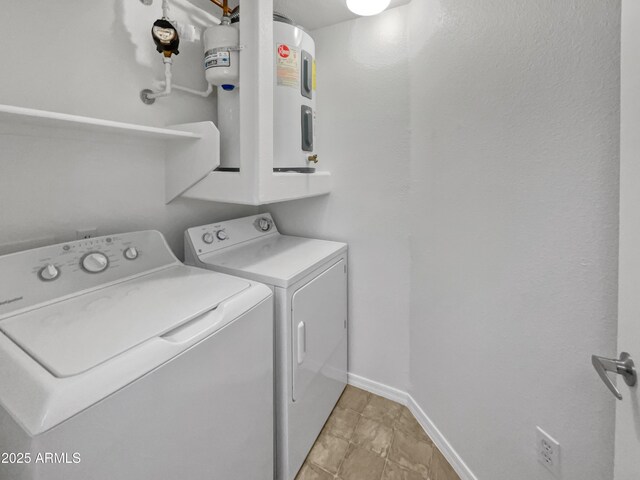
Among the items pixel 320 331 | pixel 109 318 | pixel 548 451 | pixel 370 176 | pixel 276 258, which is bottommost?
pixel 548 451

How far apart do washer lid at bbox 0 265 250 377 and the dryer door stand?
0.36m

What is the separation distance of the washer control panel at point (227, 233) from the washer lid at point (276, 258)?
0.04 m

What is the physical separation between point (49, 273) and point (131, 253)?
291 mm

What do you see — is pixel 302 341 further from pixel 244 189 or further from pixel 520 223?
pixel 520 223

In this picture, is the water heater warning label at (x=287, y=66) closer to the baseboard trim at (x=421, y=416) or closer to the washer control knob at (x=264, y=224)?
the washer control knob at (x=264, y=224)

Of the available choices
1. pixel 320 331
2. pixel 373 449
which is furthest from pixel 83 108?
pixel 373 449

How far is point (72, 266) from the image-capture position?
108cm

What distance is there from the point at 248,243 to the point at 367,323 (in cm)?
100

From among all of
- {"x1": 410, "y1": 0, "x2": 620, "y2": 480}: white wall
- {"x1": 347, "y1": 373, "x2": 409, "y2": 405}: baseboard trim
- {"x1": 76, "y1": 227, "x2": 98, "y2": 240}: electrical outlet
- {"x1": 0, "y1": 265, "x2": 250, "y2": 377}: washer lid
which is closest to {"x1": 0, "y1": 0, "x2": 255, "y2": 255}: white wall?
{"x1": 76, "y1": 227, "x2": 98, "y2": 240}: electrical outlet

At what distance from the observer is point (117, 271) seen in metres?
1.20

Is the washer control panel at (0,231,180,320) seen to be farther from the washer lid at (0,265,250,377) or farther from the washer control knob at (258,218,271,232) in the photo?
the washer control knob at (258,218,271,232)

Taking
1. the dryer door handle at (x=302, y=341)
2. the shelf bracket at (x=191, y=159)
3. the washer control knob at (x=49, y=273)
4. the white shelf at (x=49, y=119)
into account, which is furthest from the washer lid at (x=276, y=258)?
the white shelf at (x=49, y=119)

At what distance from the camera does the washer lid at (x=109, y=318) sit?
697 mm

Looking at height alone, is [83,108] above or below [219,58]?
below
